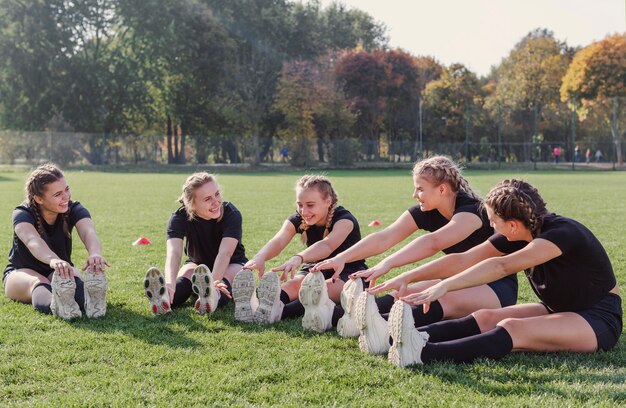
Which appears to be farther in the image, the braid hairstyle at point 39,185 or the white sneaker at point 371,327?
the braid hairstyle at point 39,185

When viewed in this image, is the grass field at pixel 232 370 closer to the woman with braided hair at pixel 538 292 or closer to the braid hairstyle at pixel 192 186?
the woman with braided hair at pixel 538 292

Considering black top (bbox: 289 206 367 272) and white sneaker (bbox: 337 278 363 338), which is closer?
white sneaker (bbox: 337 278 363 338)

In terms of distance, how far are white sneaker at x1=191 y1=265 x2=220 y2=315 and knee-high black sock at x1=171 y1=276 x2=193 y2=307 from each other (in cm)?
33

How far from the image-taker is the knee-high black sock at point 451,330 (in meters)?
4.04

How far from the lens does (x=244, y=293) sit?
4.82 metres

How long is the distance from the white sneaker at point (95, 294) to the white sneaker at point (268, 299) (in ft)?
3.88

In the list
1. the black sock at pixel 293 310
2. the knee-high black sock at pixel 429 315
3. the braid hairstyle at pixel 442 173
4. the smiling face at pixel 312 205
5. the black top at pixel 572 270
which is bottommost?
the black sock at pixel 293 310

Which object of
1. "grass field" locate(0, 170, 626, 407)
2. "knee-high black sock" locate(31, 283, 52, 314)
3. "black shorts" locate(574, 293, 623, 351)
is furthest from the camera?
"knee-high black sock" locate(31, 283, 52, 314)

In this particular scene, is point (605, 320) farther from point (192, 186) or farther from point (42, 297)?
point (42, 297)

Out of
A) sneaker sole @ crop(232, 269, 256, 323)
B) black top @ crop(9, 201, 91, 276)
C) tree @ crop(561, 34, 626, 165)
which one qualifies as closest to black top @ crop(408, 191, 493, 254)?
sneaker sole @ crop(232, 269, 256, 323)

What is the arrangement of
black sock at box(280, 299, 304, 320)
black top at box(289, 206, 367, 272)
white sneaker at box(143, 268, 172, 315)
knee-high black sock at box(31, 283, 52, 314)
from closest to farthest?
white sneaker at box(143, 268, 172, 315), black sock at box(280, 299, 304, 320), knee-high black sock at box(31, 283, 52, 314), black top at box(289, 206, 367, 272)

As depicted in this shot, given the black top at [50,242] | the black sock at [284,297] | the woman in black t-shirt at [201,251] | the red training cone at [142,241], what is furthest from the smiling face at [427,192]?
the red training cone at [142,241]

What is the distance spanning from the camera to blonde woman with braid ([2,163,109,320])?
4.86 meters

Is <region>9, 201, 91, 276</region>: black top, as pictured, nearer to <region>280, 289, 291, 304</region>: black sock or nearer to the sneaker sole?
the sneaker sole
